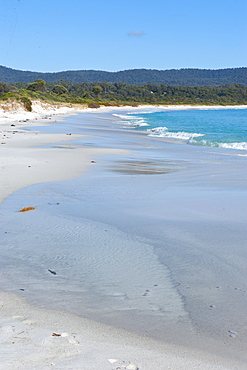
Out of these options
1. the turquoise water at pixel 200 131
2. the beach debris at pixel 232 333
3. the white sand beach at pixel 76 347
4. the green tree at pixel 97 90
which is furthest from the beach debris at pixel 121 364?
the green tree at pixel 97 90

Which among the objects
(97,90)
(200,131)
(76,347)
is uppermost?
(97,90)

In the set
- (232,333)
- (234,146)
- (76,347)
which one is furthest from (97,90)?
(76,347)

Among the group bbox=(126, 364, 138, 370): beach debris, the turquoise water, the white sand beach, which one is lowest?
the white sand beach

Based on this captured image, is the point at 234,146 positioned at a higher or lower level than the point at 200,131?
lower

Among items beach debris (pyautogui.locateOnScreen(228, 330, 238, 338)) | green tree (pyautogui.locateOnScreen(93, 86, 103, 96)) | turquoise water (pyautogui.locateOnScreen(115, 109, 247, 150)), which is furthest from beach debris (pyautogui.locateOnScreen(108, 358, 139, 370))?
green tree (pyautogui.locateOnScreen(93, 86, 103, 96))

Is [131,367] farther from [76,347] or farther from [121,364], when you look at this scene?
[76,347]

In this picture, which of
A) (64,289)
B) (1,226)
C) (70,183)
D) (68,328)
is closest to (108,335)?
(68,328)

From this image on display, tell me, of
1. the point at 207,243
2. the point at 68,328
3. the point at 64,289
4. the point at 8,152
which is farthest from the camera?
the point at 8,152

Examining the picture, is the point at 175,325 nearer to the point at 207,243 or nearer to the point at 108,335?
the point at 108,335

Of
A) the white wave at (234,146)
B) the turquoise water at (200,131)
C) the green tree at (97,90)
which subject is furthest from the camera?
the green tree at (97,90)

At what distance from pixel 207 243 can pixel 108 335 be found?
208 centimetres

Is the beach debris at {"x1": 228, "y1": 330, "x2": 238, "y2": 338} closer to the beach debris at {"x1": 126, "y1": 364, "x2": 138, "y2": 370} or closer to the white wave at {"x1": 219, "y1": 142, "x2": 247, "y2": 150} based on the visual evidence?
the beach debris at {"x1": 126, "y1": 364, "x2": 138, "y2": 370}

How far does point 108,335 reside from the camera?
260cm

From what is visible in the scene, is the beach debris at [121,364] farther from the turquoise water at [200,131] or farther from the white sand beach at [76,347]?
the turquoise water at [200,131]
